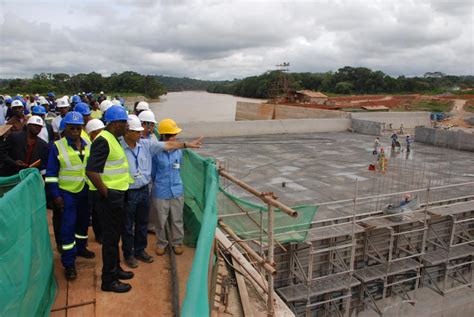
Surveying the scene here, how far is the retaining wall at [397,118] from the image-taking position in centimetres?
2916

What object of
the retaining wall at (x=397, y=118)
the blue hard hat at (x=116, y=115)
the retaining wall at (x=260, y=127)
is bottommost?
the retaining wall at (x=260, y=127)

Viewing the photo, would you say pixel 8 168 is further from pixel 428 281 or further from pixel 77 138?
pixel 428 281

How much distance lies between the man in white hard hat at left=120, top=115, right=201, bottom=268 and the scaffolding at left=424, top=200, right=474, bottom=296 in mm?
8184

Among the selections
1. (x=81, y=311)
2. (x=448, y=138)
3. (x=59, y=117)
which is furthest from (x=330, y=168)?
(x=81, y=311)

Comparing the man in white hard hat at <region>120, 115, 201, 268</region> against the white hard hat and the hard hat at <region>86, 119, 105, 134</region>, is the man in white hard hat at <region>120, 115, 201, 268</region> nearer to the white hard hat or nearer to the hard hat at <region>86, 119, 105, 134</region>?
the white hard hat

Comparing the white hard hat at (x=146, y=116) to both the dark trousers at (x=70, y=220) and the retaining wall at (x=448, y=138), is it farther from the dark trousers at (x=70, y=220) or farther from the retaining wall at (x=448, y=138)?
the retaining wall at (x=448, y=138)

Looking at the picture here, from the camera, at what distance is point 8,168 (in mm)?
4840

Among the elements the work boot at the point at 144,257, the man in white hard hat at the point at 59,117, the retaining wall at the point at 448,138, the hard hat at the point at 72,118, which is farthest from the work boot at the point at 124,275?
the retaining wall at the point at 448,138

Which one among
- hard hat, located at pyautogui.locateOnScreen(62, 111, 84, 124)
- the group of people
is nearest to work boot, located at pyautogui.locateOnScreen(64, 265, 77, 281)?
the group of people

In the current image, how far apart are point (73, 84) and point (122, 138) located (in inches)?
3132

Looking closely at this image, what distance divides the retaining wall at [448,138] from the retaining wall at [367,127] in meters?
2.57

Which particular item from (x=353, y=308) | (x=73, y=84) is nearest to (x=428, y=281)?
(x=353, y=308)

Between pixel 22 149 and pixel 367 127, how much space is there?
2382 centimetres

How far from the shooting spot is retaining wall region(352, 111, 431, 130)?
29.2m
